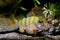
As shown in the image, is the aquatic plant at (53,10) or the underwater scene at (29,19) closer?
the underwater scene at (29,19)

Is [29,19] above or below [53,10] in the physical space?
below

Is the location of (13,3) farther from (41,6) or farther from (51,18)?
(51,18)

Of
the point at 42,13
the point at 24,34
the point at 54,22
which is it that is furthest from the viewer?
the point at 42,13

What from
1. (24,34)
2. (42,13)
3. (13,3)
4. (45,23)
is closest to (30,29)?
(24,34)

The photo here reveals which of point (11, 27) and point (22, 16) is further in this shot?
point (22, 16)

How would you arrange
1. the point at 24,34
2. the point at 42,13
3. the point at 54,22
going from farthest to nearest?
the point at 42,13 → the point at 54,22 → the point at 24,34

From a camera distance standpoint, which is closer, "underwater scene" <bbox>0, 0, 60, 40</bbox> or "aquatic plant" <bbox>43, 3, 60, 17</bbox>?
"underwater scene" <bbox>0, 0, 60, 40</bbox>

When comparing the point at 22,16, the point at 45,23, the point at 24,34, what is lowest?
the point at 24,34

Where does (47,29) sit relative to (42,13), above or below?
below
